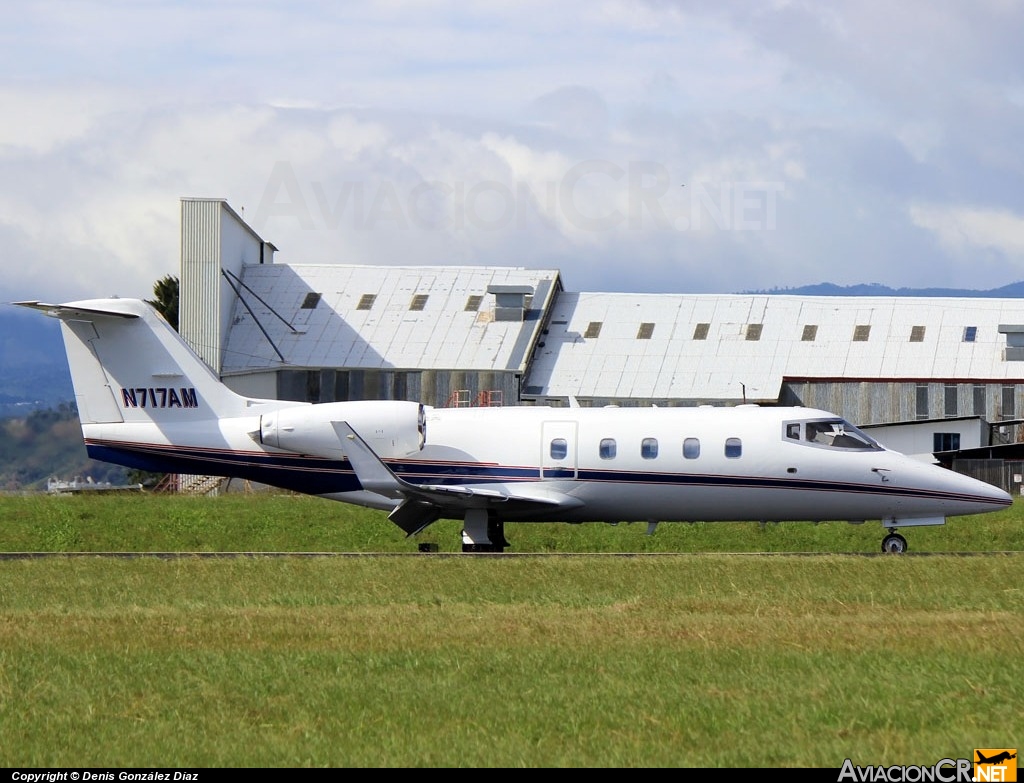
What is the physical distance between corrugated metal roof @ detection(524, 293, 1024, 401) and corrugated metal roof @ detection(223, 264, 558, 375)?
1.82m

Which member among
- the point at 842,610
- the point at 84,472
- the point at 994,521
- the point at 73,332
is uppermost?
the point at 73,332

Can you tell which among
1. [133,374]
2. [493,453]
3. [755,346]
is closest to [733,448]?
[493,453]

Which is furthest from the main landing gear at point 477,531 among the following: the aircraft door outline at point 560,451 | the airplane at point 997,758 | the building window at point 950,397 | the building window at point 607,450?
the building window at point 950,397

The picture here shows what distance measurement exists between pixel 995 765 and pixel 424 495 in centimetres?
1787

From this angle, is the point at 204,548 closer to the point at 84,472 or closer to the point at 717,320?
the point at 717,320

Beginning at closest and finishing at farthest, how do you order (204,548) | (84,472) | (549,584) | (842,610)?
(842,610) < (549,584) < (204,548) < (84,472)

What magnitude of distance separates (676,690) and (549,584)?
828cm

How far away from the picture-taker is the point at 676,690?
518 inches

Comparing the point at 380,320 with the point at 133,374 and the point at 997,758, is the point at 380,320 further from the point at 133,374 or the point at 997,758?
the point at 997,758

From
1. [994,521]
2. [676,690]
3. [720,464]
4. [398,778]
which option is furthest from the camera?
[994,521]

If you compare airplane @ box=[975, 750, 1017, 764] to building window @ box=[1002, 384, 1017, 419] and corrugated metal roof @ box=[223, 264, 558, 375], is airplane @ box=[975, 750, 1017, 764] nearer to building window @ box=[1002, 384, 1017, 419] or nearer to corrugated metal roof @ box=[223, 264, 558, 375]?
corrugated metal roof @ box=[223, 264, 558, 375]

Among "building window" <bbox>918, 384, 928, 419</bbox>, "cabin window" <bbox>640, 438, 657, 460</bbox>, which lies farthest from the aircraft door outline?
"building window" <bbox>918, 384, 928, 419</bbox>

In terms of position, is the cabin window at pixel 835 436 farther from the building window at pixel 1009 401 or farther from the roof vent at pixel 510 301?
the roof vent at pixel 510 301

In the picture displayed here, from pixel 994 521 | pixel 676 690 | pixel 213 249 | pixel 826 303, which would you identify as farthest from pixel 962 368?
pixel 676 690
